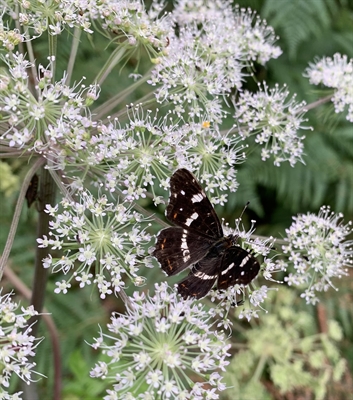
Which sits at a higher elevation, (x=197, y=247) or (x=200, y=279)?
(x=197, y=247)

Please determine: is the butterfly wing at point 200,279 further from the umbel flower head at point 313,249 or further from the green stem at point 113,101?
the green stem at point 113,101

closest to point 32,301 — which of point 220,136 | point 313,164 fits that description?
point 220,136

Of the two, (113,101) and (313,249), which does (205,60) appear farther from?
(313,249)

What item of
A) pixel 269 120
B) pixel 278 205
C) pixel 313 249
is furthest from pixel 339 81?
pixel 278 205

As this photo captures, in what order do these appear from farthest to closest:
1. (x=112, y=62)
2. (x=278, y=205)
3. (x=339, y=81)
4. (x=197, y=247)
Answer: (x=278, y=205) < (x=339, y=81) < (x=112, y=62) < (x=197, y=247)

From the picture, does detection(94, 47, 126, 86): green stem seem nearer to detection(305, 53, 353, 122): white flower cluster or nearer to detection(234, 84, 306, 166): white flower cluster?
detection(234, 84, 306, 166): white flower cluster

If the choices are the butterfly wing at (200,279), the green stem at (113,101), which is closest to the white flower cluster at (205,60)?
the green stem at (113,101)
